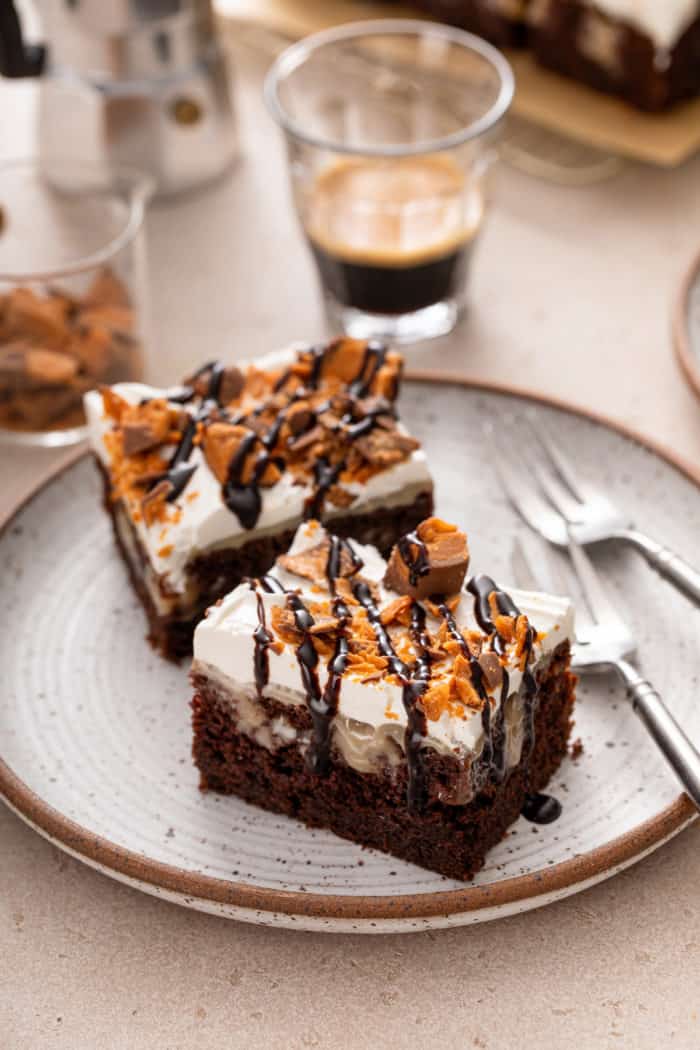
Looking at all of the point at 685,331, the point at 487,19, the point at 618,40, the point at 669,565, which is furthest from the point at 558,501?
the point at 487,19

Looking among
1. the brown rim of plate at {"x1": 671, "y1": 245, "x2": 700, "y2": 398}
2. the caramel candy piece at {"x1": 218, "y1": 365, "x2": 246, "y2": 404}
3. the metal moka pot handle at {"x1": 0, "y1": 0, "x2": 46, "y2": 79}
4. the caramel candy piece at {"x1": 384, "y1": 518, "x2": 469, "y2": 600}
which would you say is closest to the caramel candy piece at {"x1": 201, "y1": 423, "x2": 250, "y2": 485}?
the caramel candy piece at {"x1": 218, "y1": 365, "x2": 246, "y2": 404}

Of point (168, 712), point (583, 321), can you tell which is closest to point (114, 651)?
point (168, 712)

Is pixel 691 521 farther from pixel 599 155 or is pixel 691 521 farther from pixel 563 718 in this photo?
pixel 599 155

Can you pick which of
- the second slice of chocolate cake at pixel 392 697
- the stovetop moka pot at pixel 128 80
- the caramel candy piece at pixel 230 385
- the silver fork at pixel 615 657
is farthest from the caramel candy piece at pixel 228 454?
the stovetop moka pot at pixel 128 80

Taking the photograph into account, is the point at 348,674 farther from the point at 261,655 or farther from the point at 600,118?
the point at 600,118

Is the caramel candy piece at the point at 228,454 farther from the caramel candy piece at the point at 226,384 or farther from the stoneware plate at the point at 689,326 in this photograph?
the stoneware plate at the point at 689,326

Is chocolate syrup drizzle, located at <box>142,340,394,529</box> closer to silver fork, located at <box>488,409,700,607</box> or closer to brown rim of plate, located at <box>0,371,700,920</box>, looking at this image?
silver fork, located at <box>488,409,700,607</box>
